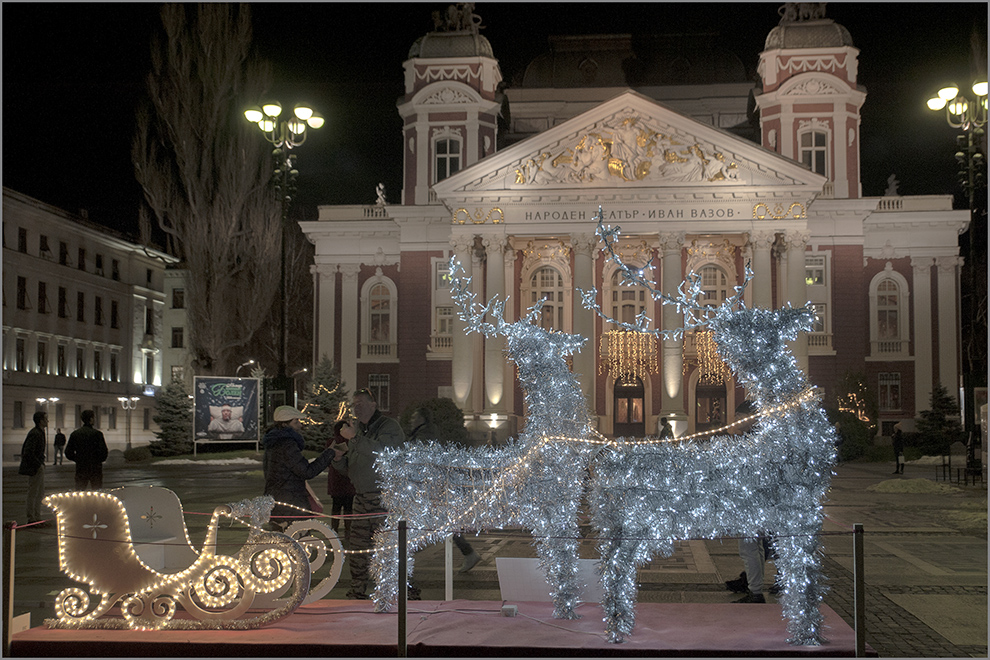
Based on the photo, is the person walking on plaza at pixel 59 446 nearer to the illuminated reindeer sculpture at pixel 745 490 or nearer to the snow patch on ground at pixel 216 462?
the snow patch on ground at pixel 216 462

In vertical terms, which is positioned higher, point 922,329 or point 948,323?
point 948,323

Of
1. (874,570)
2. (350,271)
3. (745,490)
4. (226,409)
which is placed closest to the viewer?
(745,490)

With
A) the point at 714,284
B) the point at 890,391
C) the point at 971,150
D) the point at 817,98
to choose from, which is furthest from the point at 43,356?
the point at 971,150

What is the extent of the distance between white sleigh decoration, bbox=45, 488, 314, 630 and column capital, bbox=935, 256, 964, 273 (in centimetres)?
4471

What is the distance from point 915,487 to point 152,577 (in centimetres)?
2017

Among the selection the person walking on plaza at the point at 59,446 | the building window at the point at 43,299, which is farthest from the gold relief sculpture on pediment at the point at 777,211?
the building window at the point at 43,299

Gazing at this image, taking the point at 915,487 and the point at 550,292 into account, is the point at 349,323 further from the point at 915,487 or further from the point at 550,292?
the point at 915,487

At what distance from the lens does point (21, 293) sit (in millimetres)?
54938

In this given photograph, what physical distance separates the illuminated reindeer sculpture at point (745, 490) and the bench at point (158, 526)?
157 inches

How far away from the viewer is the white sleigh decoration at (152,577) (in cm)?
824

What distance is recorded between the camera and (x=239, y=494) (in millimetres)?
23453

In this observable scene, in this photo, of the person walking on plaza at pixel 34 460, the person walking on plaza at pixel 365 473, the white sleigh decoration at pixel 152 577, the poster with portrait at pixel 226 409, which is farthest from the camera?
the poster with portrait at pixel 226 409

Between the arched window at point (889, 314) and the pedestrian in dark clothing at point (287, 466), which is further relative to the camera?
the arched window at point (889, 314)

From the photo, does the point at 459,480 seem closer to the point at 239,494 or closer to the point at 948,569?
the point at 948,569
